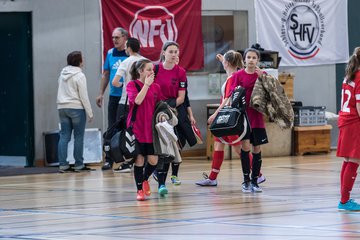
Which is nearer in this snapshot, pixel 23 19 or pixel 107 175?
pixel 107 175

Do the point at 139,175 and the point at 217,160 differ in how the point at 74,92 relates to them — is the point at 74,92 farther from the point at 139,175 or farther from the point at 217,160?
the point at 139,175

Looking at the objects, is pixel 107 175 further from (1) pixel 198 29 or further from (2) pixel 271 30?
(2) pixel 271 30

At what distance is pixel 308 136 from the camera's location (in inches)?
853

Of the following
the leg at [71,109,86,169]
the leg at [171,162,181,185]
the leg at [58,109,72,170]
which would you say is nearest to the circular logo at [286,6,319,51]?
the leg at [71,109,86,169]

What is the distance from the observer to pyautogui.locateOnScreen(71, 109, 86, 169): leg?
60.3 feet

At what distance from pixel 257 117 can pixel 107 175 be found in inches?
175

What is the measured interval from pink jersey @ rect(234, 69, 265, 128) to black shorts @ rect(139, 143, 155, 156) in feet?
5.28

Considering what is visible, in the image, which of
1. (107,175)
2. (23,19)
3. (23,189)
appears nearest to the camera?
(23,189)

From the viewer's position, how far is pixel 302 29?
2303 centimetres

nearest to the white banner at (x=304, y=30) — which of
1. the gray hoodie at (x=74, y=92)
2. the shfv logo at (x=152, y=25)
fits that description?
the shfv logo at (x=152, y=25)

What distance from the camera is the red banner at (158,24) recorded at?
20.3 m

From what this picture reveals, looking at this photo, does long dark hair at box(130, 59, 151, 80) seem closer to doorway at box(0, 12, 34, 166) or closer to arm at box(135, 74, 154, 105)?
arm at box(135, 74, 154, 105)

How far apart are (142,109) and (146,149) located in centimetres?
51

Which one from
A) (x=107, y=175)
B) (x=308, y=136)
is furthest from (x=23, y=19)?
(x=308, y=136)
